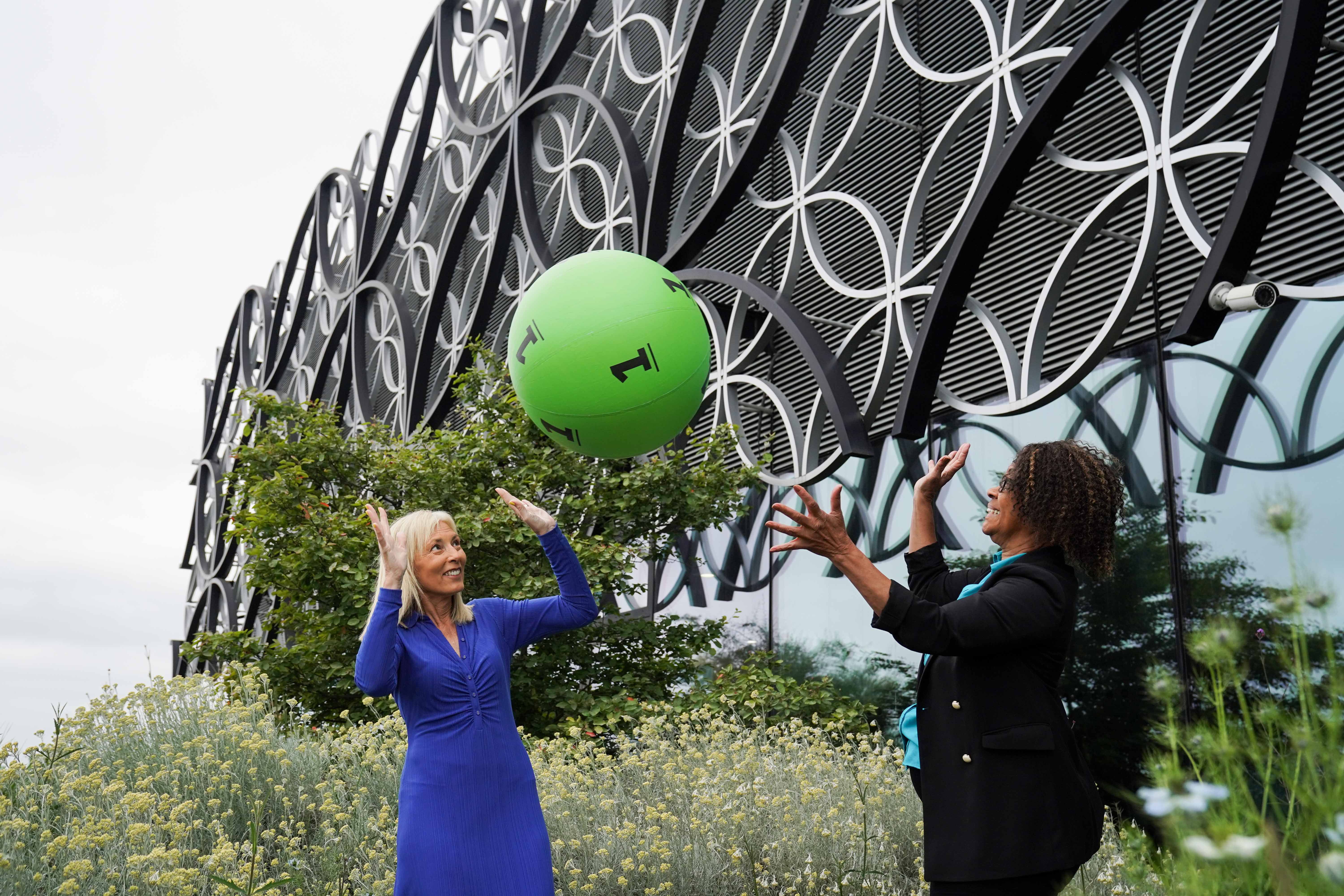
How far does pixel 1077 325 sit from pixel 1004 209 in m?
1.21

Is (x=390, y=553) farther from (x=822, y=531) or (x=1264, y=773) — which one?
(x=1264, y=773)

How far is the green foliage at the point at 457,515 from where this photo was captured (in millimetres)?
8734

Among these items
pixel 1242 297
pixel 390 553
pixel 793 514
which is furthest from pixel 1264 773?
pixel 1242 297

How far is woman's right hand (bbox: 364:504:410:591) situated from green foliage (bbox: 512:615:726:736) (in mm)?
4688

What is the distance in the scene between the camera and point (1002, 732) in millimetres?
2648

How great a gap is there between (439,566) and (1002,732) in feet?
6.43

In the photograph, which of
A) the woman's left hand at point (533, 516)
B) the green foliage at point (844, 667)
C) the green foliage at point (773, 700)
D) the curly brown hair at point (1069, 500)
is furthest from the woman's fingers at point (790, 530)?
the green foliage at point (844, 667)

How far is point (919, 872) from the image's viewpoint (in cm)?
509

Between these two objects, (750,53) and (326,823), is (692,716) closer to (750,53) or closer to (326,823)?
(326,823)

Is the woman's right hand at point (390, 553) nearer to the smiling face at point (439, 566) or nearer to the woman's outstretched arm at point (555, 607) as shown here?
the smiling face at point (439, 566)

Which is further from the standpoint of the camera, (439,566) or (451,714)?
(439,566)

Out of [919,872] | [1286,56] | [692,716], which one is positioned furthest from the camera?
[692,716]

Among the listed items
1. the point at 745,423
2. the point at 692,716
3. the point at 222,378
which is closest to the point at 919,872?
the point at 692,716

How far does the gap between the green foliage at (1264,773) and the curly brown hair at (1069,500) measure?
4.13ft
